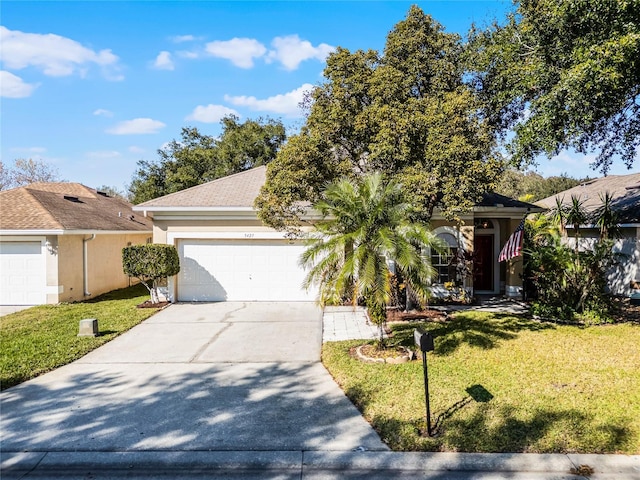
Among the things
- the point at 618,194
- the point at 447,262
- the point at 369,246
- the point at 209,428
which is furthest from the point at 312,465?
the point at 618,194

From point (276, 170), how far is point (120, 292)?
10.0 m

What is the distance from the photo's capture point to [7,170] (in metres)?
39.2

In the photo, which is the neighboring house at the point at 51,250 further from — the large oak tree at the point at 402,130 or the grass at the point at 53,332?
the large oak tree at the point at 402,130

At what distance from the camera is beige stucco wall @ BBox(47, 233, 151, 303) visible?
513 inches

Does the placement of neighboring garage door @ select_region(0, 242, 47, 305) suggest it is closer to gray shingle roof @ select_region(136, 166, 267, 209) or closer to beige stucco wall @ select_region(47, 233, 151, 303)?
beige stucco wall @ select_region(47, 233, 151, 303)

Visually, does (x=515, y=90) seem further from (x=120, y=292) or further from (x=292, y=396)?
(x=120, y=292)

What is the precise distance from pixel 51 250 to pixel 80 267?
4.47ft

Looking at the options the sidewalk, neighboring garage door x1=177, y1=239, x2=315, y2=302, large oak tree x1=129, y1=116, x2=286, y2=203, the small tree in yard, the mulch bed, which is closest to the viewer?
the sidewalk

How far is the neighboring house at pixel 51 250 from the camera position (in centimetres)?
1302

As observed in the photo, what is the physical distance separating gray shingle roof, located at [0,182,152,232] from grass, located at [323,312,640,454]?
443 inches

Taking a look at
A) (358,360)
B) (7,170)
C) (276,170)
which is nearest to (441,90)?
(276,170)

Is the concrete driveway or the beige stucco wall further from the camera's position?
the beige stucco wall

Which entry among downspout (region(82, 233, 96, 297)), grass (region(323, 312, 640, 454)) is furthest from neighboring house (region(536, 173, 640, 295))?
downspout (region(82, 233, 96, 297))

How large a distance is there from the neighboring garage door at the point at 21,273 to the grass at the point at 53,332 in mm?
1070
